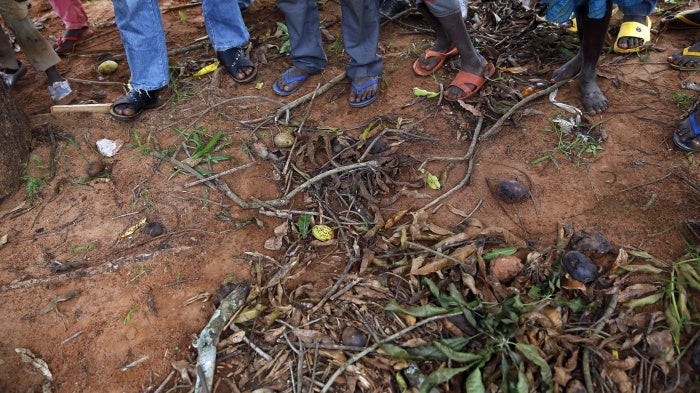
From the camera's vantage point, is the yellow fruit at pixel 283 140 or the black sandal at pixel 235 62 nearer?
the yellow fruit at pixel 283 140

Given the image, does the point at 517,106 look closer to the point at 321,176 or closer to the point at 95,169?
the point at 321,176

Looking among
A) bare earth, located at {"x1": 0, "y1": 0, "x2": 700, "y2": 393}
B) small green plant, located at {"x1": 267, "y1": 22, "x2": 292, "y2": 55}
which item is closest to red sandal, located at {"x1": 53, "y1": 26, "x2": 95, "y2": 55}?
bare earth, located at {"x1": 0, "y1": 0, "x2": 700, "y2": 393}

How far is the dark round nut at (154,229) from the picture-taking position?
246 cm

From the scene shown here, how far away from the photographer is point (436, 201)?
2.45 meters

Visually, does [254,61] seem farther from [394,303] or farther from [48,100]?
[394,303]

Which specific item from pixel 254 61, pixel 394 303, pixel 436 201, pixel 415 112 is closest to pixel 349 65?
pixel 415 112

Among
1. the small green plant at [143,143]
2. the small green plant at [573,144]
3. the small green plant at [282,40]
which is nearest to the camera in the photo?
the small green plant at [573,144]

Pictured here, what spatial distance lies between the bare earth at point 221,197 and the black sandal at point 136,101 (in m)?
0.06

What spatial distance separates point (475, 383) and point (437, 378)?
0.49 ft

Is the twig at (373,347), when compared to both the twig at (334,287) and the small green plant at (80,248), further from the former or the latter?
the small green plant at (80,248)

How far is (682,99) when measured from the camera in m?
2.74

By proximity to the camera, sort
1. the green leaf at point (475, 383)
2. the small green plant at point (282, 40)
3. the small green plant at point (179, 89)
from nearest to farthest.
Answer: the green leaf at point (475, 383), the small green plant at point (179, 89), the small green plant at point (282, 40)

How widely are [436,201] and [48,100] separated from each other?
3216 millimetres

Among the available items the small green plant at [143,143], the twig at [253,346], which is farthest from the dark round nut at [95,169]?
the twig at [253,346]
